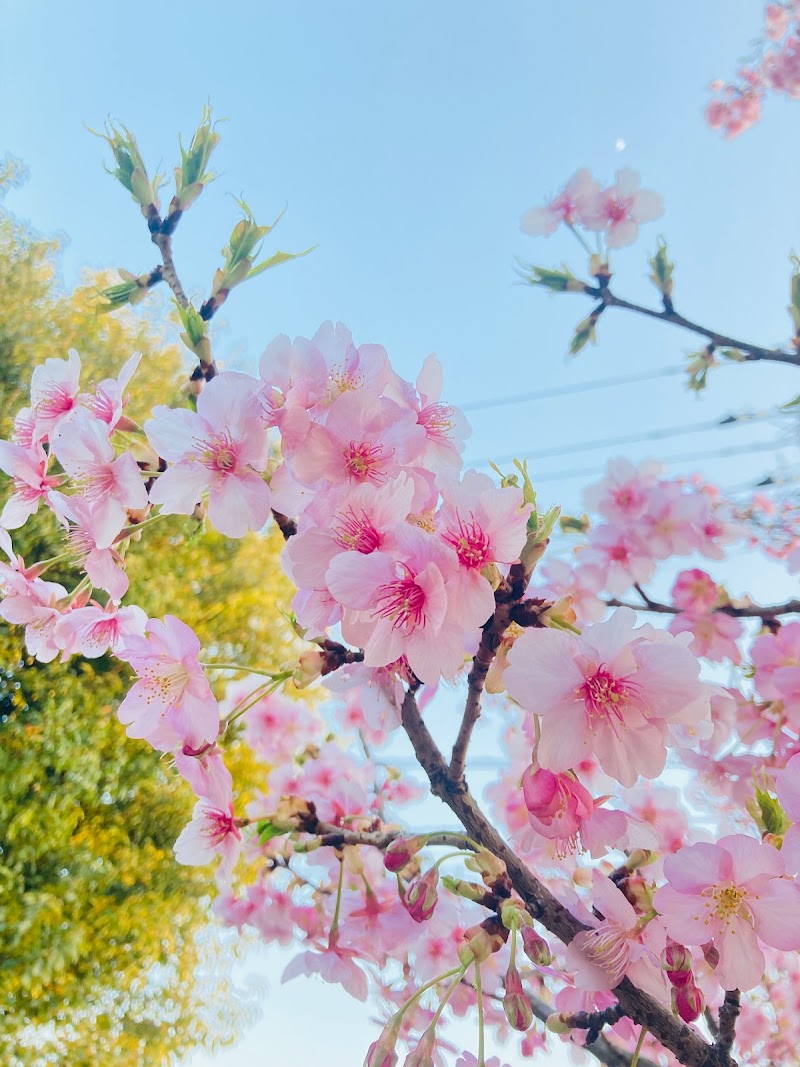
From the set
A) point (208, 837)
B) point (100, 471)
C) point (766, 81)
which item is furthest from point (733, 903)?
point (766, 81)

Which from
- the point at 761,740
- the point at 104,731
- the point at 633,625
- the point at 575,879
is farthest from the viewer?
the point at 104,731

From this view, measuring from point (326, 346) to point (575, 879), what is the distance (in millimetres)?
752

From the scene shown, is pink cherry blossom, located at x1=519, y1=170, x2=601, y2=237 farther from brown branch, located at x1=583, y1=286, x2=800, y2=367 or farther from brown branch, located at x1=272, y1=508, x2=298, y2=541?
brown branch, located at x1=272, y1=508, x2=298, y2=541

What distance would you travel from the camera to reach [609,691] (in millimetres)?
498

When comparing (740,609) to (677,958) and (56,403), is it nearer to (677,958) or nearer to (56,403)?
(677,958)

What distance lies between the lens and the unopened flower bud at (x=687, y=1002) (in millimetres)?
536

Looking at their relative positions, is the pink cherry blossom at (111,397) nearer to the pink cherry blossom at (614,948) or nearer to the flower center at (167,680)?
the flower center at (167,680)

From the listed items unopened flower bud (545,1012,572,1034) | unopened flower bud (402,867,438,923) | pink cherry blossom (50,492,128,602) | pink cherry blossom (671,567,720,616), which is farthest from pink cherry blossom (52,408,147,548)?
pink cherry blossom (671,567,720,616)

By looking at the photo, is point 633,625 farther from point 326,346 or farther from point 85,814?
point 85,814

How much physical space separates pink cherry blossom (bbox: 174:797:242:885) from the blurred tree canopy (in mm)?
1068

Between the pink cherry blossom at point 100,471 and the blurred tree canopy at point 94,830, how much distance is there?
4.07 feet

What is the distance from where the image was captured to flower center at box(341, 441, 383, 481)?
54cm

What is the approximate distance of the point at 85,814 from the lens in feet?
8.16

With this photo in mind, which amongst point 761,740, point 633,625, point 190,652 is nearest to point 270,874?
point 190,652
